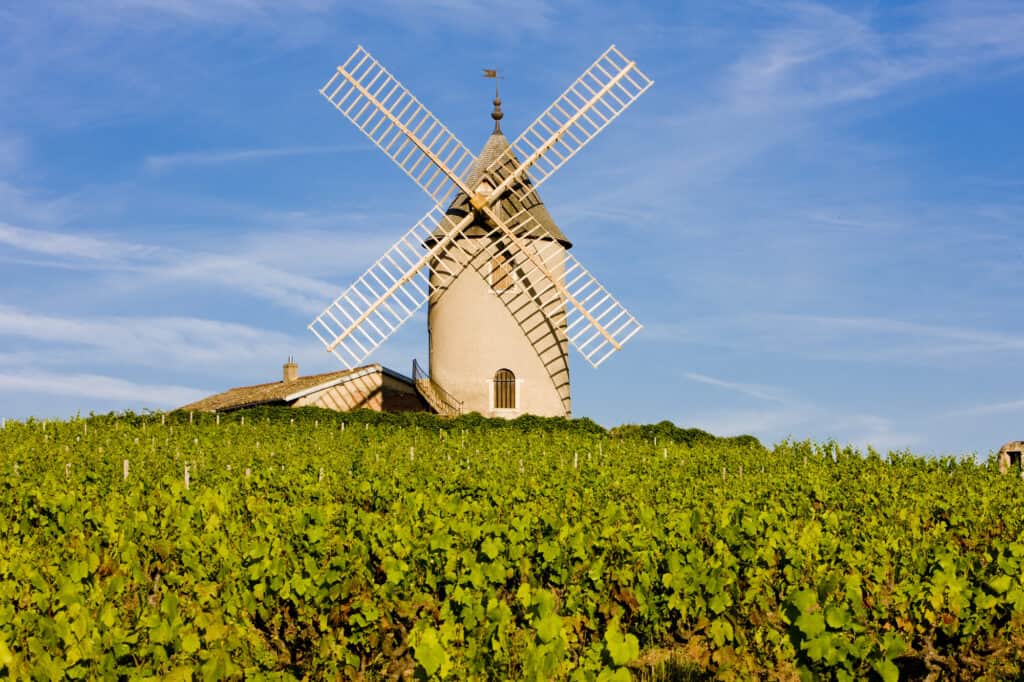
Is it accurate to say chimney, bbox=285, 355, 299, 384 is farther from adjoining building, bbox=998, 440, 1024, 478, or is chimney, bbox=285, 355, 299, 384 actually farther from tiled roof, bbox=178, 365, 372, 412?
adjoining building, bbox=998, 440, 1024, 478

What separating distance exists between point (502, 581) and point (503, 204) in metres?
20.4

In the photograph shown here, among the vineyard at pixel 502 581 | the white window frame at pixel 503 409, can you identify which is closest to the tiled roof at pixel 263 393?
the white window frame at pixel 503 409

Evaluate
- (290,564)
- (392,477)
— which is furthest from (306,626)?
(392,477)

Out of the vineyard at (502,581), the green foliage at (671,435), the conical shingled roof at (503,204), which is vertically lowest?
the vineyard at (502,581)

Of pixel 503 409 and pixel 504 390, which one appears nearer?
pixel 503 409

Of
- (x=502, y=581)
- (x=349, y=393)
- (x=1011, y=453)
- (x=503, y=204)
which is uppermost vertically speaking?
(x=503, y=204)

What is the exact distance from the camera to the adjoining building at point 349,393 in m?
30.7

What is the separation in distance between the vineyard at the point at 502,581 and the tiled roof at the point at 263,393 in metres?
15.6

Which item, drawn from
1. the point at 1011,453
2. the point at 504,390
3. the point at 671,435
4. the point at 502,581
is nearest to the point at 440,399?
the point at 504,390

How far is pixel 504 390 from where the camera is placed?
27.6m

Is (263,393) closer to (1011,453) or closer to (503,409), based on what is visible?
(503,409)

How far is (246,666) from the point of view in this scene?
6.78 m

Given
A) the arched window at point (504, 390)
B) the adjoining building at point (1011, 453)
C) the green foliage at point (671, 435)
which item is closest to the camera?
the adjoining building at point (1011, 453)

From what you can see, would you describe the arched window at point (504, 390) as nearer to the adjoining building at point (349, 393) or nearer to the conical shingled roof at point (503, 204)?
the adjoining building at point (349, 393)
